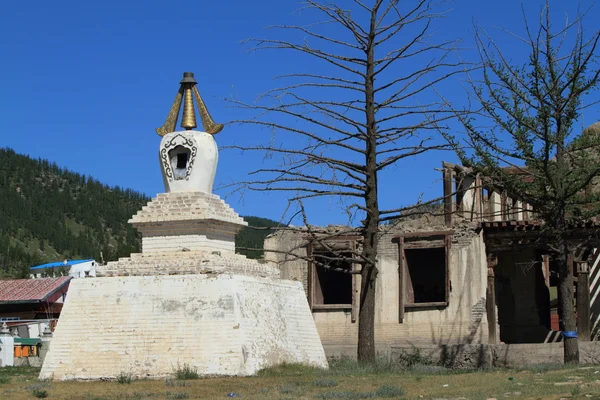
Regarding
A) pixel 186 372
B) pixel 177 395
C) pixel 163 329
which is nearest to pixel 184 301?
pixel 163 329

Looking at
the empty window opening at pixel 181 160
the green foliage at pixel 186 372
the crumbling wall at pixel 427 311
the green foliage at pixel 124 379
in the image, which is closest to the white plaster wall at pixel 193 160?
the empty window opening at pixel 181 160

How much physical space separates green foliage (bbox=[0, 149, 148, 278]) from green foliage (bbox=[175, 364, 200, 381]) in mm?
62679

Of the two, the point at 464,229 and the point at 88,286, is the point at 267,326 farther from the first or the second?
the point at 464,229

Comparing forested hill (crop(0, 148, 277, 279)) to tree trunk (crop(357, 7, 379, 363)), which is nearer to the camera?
tree trunk (crop(357, 7, 379, 363))

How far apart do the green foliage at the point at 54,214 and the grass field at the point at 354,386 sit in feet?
208

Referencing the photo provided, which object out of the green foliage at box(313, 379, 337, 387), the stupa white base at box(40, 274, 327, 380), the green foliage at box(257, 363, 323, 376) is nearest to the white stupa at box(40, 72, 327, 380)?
the stupa white base at box(40, 274, 327, 380)

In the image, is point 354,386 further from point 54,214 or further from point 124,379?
point 54,214

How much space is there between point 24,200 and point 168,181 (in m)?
87.1

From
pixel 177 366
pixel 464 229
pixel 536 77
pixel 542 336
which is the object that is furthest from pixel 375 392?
pixel 542 336

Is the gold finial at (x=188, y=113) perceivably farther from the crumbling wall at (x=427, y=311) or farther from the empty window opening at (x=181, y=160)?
the crumbling wall at (x=427, y=311)

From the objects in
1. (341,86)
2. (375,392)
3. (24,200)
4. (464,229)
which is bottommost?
(375,392)

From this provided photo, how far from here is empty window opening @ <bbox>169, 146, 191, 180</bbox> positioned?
2284 centimetres

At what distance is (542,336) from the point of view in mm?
33906

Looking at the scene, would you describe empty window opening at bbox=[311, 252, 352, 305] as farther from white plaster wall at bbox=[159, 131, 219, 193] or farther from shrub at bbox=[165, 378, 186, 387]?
shrub at bbox=[165, 378, 186, 387]
